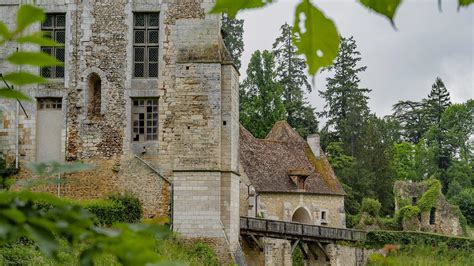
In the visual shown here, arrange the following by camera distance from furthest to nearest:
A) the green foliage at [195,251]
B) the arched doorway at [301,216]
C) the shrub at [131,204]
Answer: the arched doorway at [301,216] → the shrub at [131,204] → the green foliage at [195,251]

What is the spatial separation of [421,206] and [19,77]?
4011 cm

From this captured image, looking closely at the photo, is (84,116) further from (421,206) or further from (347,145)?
(347,145)

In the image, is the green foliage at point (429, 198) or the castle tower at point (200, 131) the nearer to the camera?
the castle tower at point (200, 131)

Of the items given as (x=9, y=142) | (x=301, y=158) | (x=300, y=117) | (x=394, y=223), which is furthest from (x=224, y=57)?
(x=300, y=117)

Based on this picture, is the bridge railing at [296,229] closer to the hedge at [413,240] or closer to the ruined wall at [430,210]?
the hedge at [413,240]

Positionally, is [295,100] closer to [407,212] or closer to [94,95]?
[407,212]

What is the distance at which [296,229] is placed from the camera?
2783cm

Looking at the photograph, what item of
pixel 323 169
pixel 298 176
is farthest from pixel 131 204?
pixel 323 169

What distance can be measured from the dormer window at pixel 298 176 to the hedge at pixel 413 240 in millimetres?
4546

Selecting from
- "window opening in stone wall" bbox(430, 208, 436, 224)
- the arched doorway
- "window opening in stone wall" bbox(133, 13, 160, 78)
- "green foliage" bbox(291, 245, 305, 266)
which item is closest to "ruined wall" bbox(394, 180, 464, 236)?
"window opening in stone wall" bbox(430, 208, 436, 224)

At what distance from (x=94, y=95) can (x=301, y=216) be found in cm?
1880

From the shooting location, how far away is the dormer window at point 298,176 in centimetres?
3503

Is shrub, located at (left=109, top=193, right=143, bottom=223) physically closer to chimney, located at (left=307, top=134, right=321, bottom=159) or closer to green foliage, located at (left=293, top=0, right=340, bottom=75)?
green foliage, located at (left=293, top=0, right=340, bottom=75)

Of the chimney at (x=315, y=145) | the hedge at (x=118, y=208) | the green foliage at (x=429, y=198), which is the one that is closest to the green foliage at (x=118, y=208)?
the hedge at (x=118, y=208)
